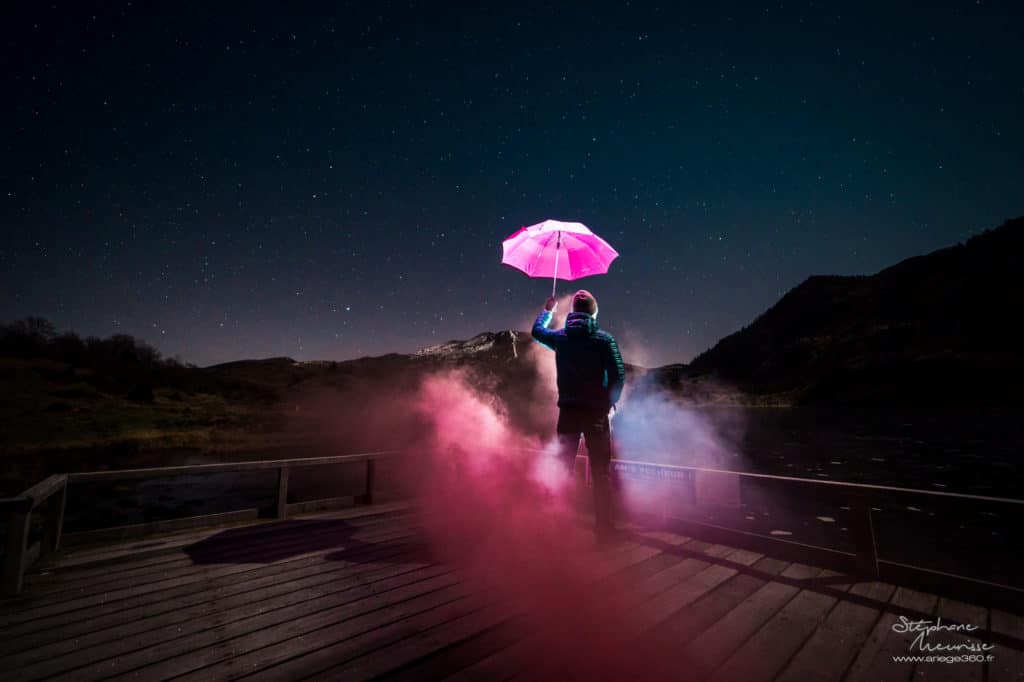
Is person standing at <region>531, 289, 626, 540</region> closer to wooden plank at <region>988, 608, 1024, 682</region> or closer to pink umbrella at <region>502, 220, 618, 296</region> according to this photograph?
pink umbrella at <region>502, 220, 618, 296</region>

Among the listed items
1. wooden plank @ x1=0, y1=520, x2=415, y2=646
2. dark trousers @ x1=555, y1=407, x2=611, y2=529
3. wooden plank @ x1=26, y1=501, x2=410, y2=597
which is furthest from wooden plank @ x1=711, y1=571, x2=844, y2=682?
wooden plank @ x1=26, y1=501, x2=410, y2=597

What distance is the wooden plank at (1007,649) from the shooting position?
106 inches

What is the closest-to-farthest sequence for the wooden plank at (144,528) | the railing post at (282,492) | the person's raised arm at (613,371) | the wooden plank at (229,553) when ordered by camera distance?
the wooden plank at (229,553), the person's raised arm at (613,371), the wooden plank at (144,528), the railing post at (282,492)

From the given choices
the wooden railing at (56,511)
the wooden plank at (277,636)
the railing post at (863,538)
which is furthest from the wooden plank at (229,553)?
the railing post at (863,538)

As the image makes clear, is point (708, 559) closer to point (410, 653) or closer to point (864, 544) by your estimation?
point (864, 544)

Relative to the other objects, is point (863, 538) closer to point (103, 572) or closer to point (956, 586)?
point (956, 586)

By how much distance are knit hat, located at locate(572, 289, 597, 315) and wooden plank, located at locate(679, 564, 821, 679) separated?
299cm

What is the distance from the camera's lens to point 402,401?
86375 millimetres

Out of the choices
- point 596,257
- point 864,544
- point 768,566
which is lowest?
point 768,566

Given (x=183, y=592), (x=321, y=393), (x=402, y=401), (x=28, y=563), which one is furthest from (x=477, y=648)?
(x=321, y=393)

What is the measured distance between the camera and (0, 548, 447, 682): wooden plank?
2.83 metres

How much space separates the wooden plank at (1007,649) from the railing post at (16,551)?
732 cm

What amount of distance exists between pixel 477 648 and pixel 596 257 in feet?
16.2

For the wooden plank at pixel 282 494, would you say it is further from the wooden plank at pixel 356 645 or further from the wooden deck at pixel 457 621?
the wooden plank at pixel 356 645
